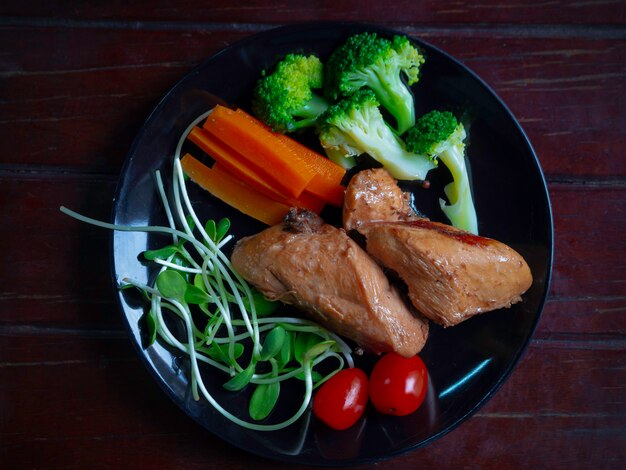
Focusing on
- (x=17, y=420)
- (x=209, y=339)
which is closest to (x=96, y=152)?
(x=209, y=339)

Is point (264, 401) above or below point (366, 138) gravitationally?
below

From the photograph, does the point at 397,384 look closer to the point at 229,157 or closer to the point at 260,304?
the point at 260,304

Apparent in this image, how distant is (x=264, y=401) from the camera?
7.97 ft

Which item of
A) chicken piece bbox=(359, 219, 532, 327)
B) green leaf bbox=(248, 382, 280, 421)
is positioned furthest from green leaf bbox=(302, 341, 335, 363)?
chicken piece bbox=(359, 219, 532, 327)

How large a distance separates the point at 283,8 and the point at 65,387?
2.00 m

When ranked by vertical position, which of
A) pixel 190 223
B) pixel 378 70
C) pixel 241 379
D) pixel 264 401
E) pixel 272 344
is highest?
pixel 378 70

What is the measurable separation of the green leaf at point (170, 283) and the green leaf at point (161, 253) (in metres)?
0.12

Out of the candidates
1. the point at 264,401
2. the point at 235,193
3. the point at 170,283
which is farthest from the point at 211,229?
the point at 264,401

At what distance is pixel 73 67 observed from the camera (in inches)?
103

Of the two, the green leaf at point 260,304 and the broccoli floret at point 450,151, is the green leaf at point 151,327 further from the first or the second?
the broccoli floret at point 450,151

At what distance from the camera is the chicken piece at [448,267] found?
219 centimetres

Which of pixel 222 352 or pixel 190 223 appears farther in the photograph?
pixel 190 223

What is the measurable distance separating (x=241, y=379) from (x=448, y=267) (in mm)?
961

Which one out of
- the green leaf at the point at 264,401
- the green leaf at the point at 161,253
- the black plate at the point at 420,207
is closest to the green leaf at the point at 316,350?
the green leaf at the point at 264,401
